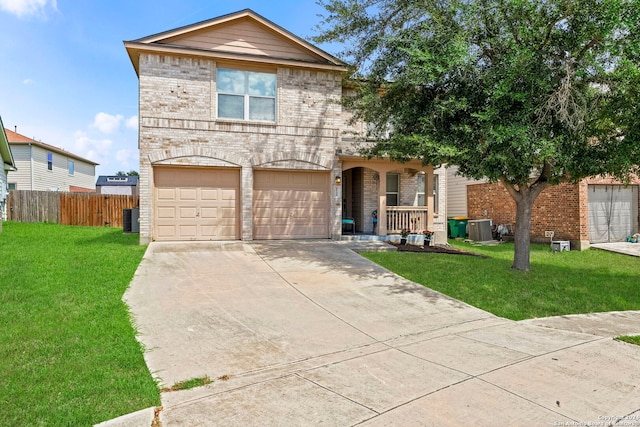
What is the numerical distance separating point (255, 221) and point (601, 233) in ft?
44.7

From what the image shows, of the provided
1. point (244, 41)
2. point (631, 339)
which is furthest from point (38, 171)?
point (631, 339)

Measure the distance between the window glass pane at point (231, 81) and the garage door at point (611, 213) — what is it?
13767 millimetres

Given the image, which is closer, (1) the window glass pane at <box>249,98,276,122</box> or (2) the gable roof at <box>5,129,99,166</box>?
(1) the window glass pane at <box>249,98,276,122</box>

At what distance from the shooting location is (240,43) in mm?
12781

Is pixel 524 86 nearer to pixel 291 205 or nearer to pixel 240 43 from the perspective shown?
pixel 291 205

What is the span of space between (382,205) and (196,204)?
631cm

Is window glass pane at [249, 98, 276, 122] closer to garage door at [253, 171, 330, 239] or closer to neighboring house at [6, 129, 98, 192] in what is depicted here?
garage door at [253, 171, 330, 239]

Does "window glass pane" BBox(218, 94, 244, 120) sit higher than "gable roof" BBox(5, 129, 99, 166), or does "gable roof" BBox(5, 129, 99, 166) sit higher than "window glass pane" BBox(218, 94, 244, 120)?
"gable roof" BBox(5, 129, 99, 166)

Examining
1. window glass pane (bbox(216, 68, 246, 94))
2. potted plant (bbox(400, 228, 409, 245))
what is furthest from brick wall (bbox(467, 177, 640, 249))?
window glass pane (bbox(216, 68, 246, 94))

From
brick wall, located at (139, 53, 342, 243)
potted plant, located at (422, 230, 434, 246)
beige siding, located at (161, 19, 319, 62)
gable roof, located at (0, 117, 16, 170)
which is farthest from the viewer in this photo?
gable roof, located at (0, 117, 16, 170)

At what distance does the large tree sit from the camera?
7.79 m

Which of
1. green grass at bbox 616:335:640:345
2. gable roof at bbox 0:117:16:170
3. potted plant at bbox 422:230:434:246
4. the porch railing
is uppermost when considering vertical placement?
gable roof at bbox 0:117:16:170

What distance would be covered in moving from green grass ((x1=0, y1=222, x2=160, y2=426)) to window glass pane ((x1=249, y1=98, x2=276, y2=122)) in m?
6.15

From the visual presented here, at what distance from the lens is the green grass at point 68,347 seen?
3.37 m
